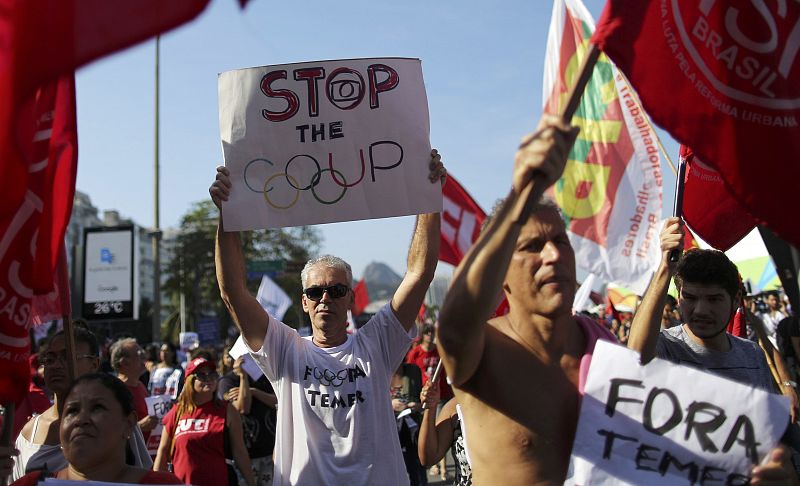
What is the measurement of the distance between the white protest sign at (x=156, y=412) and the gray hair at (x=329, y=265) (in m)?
3.36

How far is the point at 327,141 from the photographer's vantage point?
451cm

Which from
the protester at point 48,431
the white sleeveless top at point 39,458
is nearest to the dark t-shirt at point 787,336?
the protester at point 48,431

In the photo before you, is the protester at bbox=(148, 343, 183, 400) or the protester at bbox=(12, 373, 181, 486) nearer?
the protester at bbox=(12, 373, 181, 486)

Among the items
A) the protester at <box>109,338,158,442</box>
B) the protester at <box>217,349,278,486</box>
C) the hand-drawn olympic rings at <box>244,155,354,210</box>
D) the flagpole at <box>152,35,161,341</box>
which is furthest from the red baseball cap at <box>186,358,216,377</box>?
the flagpole at <box>152,35,161,341</box>

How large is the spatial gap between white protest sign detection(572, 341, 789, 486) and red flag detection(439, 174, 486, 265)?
7.03 m

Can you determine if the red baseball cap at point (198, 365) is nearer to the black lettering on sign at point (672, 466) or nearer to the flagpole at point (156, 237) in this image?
the black lettering on sign at point (672, 466)

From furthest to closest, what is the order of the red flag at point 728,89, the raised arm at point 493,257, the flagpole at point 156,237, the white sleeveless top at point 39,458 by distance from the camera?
the flagpole at point 156,237
the white sleeveless top at point 39,458
the red flag at point 728,89
the raised arm at point 493,257

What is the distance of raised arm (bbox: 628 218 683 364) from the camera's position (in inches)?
120

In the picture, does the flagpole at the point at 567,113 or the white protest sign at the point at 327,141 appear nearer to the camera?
the flagpole at the point at 567,113

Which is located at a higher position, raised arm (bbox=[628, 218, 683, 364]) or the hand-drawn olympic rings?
the hand-drawn olympic rings

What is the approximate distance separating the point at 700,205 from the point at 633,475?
201 centimetres

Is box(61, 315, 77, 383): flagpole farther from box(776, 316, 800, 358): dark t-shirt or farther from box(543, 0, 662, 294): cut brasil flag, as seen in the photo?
box(543, 0, 662, 294): cut brasil flag

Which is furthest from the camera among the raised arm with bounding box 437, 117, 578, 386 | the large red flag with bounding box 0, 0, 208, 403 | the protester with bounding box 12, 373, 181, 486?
the protester with bounding box 12, 373, 181, 486

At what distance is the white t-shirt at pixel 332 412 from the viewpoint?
3.97 metres
